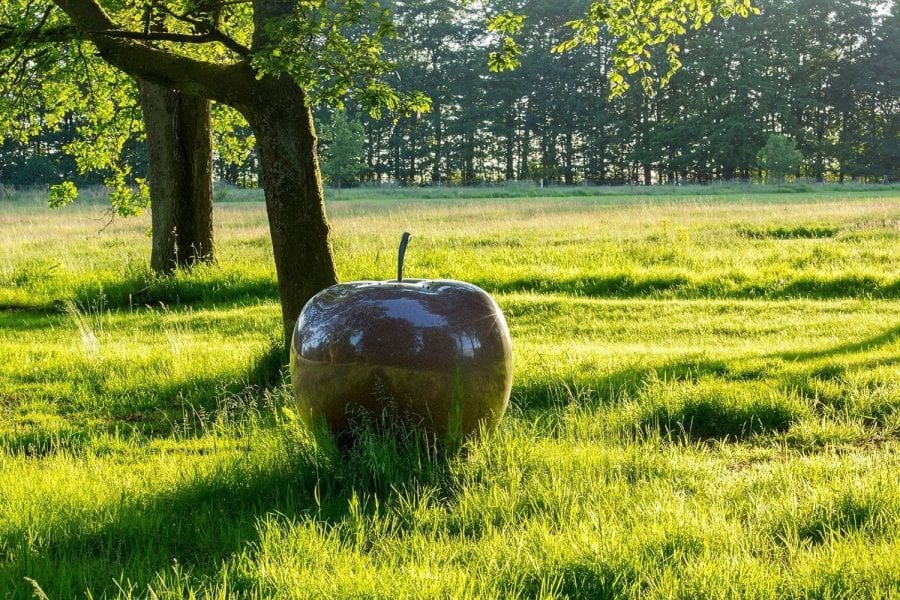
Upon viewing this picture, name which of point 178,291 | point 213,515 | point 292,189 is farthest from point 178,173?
point 213,515

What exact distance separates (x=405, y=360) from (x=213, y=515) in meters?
1.33

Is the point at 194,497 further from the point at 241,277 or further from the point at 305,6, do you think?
the point at 241,277

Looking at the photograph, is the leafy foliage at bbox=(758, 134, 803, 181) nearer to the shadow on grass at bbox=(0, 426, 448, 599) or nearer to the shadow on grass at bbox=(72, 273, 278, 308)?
the shadow on grass at bbox=(72, 273, 278, 308)

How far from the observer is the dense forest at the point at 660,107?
227 feet

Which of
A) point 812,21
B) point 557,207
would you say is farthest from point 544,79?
point 557,207

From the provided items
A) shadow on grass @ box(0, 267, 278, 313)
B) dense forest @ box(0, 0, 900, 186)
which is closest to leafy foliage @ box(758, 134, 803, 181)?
dense forest @ box(0, 0, 900, 186)

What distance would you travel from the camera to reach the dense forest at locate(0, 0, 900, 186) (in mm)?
69125

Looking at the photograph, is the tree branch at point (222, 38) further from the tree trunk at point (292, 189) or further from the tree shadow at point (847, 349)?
the tree shadow at point (847, 349)

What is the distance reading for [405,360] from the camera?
4961mm

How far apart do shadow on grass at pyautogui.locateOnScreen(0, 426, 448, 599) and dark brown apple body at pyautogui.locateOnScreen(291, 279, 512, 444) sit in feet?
0.71

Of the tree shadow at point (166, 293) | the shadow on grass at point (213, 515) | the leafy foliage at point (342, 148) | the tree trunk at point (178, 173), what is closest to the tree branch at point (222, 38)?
the shadow on grass at point (213, 515)

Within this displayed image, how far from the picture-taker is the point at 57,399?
26.1 feet

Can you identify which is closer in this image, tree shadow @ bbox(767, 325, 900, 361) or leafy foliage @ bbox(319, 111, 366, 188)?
tree shadow @ bbox(767, 325, 900, 361)

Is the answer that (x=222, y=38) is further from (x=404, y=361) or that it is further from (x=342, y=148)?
(x=342, y=148)
